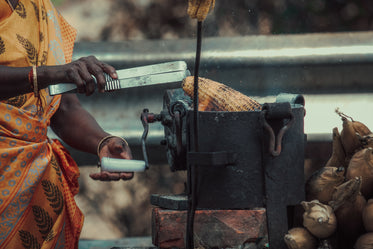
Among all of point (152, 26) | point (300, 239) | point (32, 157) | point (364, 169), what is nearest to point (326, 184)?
point (364, 169)

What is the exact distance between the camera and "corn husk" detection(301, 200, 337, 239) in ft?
4.13

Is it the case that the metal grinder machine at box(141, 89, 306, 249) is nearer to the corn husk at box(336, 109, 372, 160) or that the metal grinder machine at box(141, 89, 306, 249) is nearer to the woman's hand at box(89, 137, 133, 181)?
the corn husk at box(336, 109, 372, 160)

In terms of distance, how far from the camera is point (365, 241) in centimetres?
126

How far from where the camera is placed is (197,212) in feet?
4.45

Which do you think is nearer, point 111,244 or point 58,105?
point 58,105

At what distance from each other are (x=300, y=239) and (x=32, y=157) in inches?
40.1

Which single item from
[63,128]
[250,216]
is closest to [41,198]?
[63,128]

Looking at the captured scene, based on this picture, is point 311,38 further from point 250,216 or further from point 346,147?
point 250,216

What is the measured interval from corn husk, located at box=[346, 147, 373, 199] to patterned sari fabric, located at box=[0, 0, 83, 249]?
1090mm

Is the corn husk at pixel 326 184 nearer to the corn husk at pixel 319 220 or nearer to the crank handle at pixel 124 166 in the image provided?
the corn husk at pixel 319 220

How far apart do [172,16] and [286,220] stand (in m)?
1.69

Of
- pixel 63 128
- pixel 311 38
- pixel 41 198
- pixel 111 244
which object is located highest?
pixel 311 38

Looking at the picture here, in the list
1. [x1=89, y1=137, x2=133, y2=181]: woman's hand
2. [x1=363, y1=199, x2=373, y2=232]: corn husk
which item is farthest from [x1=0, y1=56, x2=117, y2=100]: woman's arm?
[x1=363, y1=199, x2=373, y2=232]: corn husk

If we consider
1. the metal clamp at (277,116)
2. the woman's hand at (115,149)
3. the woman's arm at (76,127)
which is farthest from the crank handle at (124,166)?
the woman's arm at (76,127)
